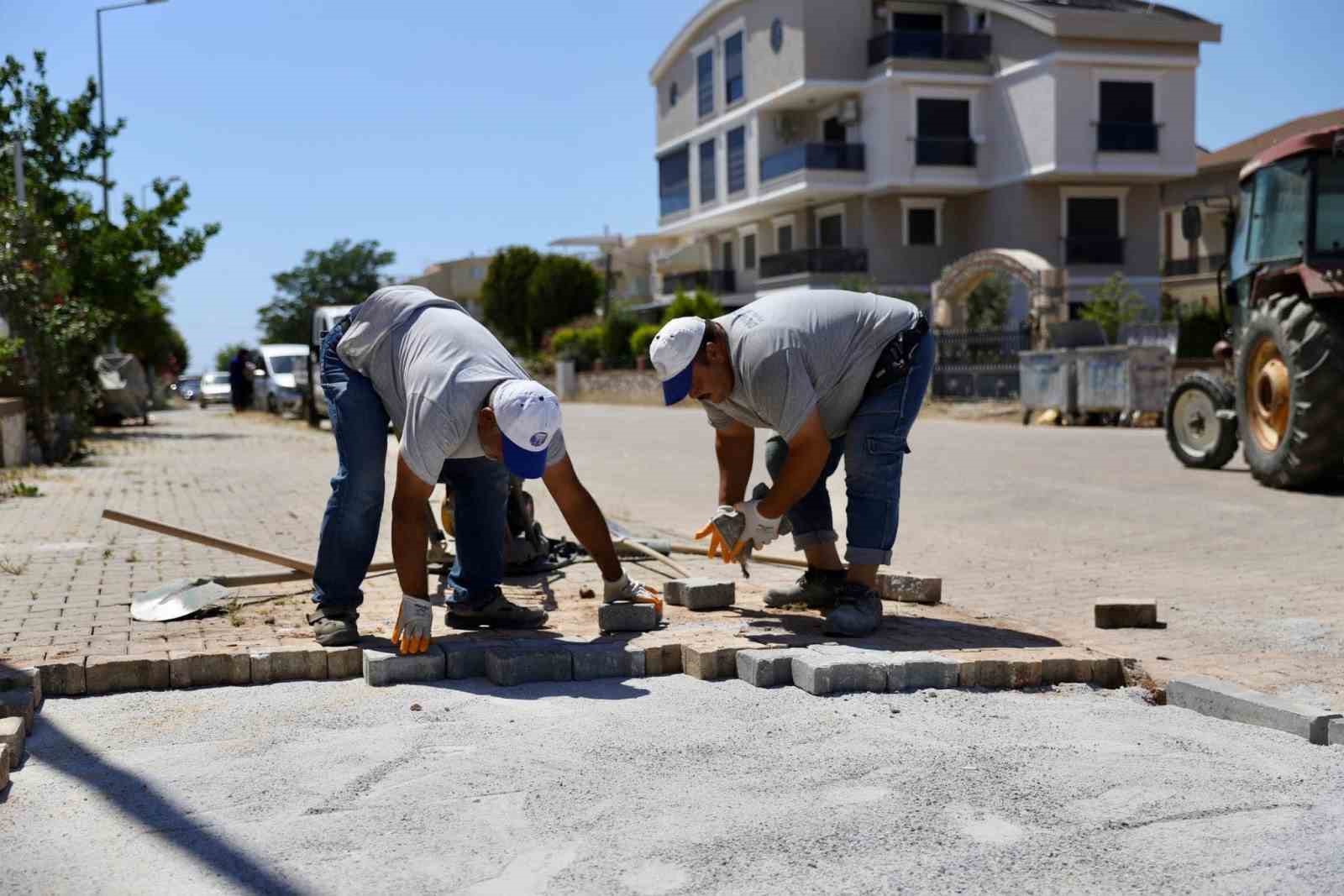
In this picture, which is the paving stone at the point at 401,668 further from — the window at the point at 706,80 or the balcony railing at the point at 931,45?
the window at the point at 706,80

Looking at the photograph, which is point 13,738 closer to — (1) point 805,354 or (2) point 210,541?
(2) point 210,541

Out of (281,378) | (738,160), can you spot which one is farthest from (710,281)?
(281,378)

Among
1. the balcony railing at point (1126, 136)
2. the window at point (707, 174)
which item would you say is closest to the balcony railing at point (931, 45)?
the balcony railing at point (1126, 136)

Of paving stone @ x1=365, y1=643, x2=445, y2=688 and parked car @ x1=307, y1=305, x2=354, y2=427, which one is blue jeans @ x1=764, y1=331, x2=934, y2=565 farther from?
parked car @ x1=307, y1=305, x2=354, y2=427

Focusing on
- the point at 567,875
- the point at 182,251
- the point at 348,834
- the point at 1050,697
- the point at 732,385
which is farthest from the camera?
the point at 182,251

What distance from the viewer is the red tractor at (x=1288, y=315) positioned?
1070 centimetres

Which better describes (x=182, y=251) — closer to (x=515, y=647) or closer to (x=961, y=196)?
(x=515, y=647)

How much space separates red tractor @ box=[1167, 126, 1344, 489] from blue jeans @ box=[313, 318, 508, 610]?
25.1 feet

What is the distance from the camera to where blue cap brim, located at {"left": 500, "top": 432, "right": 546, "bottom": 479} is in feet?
15.3

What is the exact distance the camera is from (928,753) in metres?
3.91

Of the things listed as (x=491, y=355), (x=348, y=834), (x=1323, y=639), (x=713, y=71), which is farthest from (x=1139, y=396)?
(x=713, y=71)

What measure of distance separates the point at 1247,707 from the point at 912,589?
220 centimetres

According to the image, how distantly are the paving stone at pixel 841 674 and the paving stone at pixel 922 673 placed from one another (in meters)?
0.03

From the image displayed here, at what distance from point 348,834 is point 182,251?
22.3 metres
